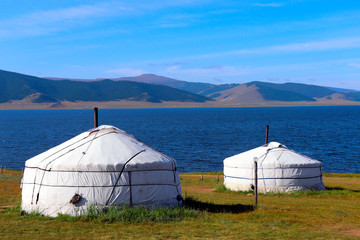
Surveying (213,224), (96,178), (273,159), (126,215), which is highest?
(96,178)

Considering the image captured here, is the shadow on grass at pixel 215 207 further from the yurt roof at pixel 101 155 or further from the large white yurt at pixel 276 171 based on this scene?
the large white yurt at pixel 276 171

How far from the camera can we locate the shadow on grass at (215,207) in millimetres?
16672

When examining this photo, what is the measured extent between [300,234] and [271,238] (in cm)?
112

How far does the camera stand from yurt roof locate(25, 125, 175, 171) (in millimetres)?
14703

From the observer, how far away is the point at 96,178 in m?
14.6

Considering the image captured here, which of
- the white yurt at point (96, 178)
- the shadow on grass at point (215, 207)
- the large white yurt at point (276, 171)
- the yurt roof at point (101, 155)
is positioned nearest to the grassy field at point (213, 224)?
the shadow on grass at point (215, 207)

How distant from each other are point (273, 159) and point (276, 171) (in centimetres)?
64

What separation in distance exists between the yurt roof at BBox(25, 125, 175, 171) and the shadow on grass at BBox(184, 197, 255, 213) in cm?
232

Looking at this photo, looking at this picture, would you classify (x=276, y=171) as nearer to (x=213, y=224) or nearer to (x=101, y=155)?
(x=213, y=224)

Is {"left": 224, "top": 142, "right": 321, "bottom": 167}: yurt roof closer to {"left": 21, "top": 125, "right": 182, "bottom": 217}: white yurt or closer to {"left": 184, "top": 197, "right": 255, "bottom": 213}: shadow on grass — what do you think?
{"left": 184, "top": 197, "right": 255, "bottom": 213}: shadow on grass

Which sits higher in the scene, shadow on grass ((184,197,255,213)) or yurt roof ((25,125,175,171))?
yurt roof ((25,125,175,171))

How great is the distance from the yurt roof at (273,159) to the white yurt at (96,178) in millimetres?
8798

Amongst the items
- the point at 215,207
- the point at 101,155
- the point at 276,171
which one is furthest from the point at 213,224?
the point at 276,171

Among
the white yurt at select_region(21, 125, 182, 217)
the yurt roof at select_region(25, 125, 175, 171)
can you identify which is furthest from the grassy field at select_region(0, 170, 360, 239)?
the yurt roof at select_region(25, 125, 175, 171)
